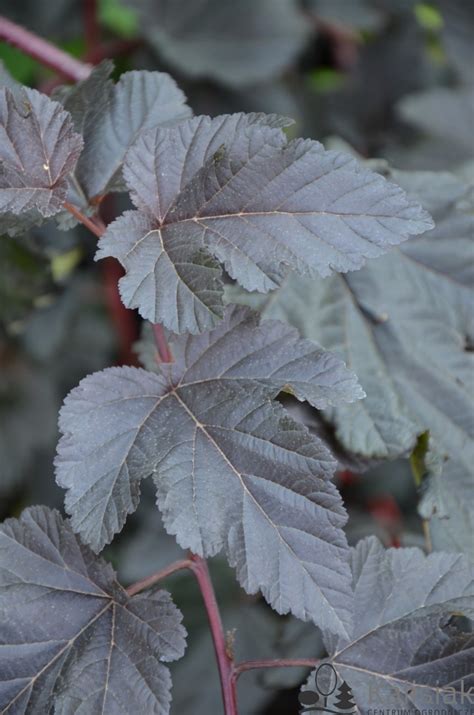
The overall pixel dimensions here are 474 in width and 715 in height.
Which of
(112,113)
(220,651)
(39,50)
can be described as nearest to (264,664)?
(220,651)

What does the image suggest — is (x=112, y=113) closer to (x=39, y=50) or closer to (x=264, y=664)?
(x=39, y=50)

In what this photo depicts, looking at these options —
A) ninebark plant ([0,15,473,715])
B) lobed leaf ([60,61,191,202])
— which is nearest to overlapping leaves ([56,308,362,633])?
ninebark plant ([0,15,473,715])

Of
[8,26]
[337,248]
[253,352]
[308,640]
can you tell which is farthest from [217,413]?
[8,26]

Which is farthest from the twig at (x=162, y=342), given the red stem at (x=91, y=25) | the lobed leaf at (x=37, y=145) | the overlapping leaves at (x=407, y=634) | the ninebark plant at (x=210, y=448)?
the red stem at (x=91, y=25)

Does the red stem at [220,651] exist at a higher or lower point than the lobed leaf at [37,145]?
lower

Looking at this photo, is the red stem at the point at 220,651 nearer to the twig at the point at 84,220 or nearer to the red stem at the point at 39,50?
the twig at the point at 84,220
